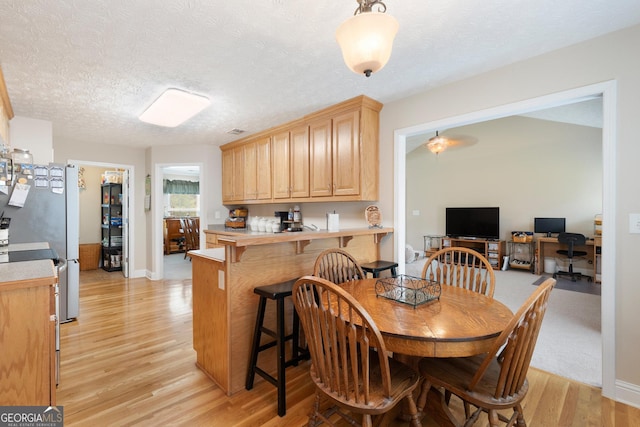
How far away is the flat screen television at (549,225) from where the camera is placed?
5711 millimetres

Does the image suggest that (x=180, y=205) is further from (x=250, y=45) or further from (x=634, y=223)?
(x=634, y=223)

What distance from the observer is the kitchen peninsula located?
1975 millimetres

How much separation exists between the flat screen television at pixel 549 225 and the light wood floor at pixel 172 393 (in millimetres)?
4590

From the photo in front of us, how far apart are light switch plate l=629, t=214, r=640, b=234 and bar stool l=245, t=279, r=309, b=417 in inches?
85.6

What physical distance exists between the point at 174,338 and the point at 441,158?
6904 mm

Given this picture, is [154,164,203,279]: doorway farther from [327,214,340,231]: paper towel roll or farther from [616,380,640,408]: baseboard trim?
[616,380,640,408]: baseboard trim

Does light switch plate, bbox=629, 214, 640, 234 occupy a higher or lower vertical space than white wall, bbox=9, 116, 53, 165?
lower

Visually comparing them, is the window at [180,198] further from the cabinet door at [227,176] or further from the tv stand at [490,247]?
the tv stand at [490,247]

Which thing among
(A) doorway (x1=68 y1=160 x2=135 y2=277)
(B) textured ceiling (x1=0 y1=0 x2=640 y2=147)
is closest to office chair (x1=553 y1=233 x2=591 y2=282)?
(B) textured ceiling (x1=0 y1=0 x2=640 y2=147)

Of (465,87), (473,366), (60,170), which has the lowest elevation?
(473,366)

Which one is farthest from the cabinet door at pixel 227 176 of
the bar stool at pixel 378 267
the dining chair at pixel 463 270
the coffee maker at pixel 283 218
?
the dining chair at pixel 463 270

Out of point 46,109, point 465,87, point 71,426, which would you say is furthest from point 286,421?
point 46,109

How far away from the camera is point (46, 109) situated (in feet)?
10.6

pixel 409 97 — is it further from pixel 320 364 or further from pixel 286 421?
pixel 286 421
